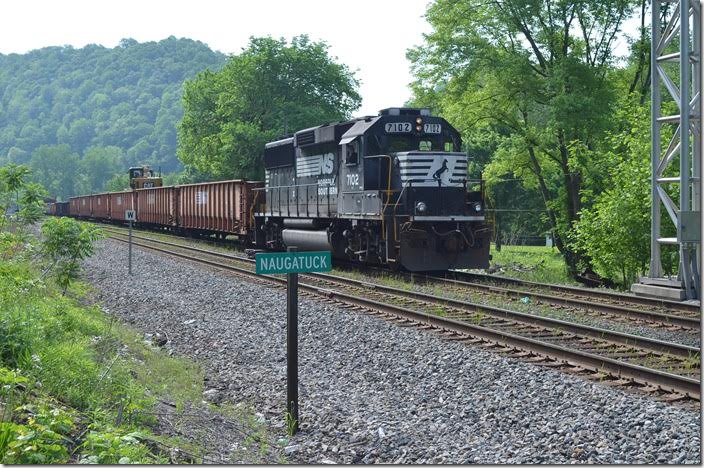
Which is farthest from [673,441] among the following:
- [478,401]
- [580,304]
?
[580,304]

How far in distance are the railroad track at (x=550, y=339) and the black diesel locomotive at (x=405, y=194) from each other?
6.97 feet

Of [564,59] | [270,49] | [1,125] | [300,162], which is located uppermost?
[1,125]

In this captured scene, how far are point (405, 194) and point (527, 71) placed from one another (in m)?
10.1

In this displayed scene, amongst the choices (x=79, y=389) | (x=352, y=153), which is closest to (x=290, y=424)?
(x=79, y=389)

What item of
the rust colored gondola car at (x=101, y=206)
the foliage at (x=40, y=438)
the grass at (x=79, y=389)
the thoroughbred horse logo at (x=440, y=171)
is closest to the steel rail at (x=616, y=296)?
the thoroughbred horse logo at (x=440, y=171)

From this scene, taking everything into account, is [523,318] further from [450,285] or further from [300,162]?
[300,162]

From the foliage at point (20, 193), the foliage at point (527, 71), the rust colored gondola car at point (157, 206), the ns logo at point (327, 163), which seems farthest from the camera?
the rust colored gondola car at point (157, 206)

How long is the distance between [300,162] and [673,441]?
15.8 metres

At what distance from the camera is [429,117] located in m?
16.7

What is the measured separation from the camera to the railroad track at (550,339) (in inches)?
299

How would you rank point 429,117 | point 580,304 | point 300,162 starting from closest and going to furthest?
point 580,304, point 429,117, point 300,162

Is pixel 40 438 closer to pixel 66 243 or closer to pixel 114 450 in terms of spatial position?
pixel 114 450

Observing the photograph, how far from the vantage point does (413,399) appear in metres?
7.44

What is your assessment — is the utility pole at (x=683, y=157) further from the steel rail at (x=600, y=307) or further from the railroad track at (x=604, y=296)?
the steel rail at (x=600, y=307)
